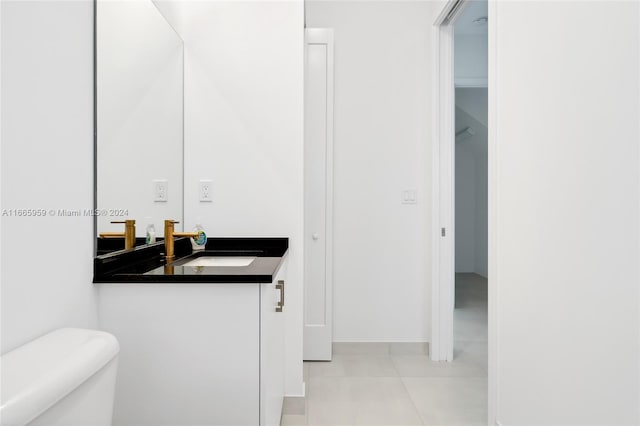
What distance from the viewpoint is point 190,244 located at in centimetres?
215

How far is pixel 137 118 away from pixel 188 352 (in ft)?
3.16

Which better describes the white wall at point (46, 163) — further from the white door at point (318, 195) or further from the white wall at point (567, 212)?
the white door at point (318, 195)

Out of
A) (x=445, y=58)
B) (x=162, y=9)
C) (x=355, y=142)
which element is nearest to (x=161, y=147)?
(x=162, y=9)

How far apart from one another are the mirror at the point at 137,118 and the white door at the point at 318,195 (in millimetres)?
958

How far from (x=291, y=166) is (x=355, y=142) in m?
0.96

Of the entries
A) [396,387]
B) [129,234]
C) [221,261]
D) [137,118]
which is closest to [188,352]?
[129,234]

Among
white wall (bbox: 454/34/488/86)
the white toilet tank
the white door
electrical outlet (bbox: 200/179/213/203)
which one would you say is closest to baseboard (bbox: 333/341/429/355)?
the white door

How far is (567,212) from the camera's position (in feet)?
4.40

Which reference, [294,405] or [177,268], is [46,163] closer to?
[177,268]

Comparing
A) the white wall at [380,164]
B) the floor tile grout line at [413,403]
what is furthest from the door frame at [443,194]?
the floor tile grout line at [413,403]

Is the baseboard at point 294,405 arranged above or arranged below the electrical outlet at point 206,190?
below

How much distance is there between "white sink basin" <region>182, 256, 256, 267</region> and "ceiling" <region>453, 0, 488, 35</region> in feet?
8.33

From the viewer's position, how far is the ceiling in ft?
10.8

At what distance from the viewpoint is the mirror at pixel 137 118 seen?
1.42m
